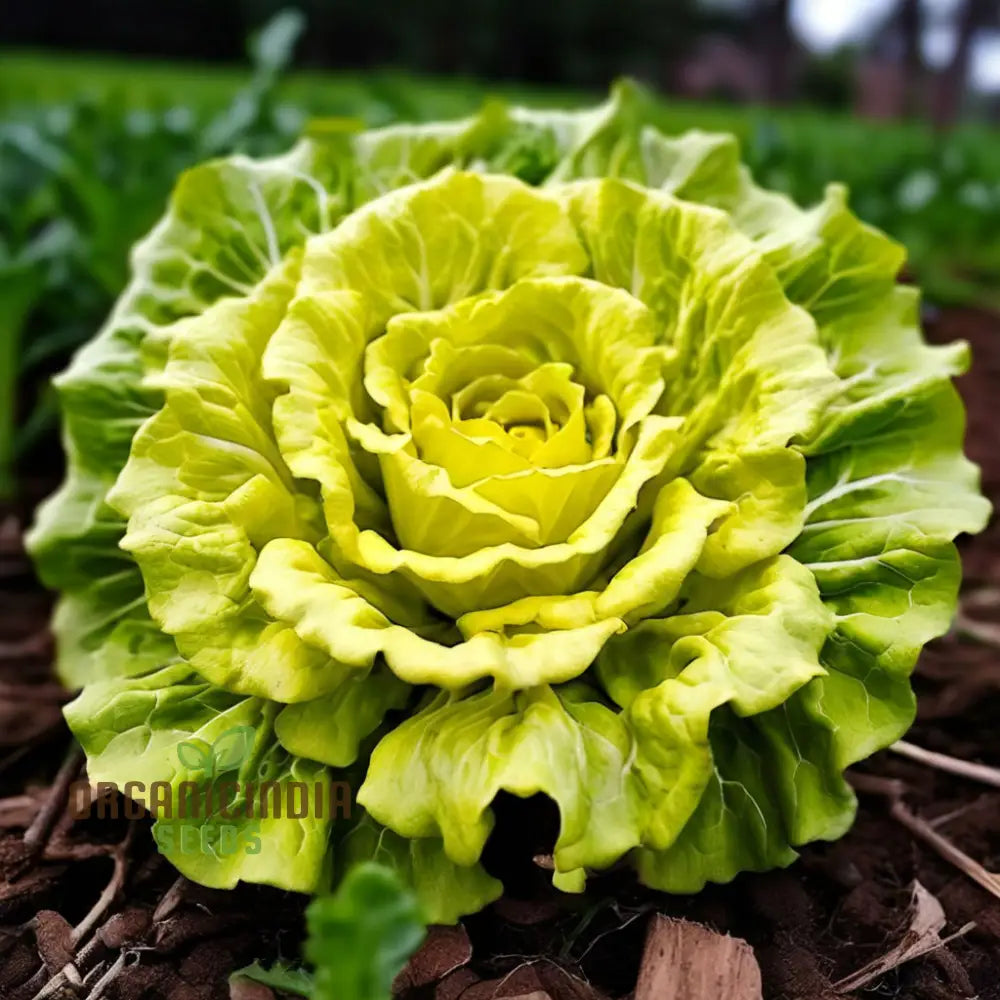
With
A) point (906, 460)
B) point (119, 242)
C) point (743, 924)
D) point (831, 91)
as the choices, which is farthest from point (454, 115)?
point (831, 91)

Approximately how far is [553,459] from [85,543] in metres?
0.76

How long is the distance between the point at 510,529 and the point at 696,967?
563 millimetres

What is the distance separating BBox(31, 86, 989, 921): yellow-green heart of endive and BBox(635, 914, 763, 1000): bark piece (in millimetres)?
67

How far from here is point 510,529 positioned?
128 centimetres

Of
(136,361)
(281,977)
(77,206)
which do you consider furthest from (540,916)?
(77,206)

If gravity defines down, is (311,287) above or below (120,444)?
above

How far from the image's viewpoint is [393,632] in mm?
1175

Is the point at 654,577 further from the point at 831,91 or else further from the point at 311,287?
the point at 831,91

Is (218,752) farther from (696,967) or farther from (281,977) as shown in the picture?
(696,967)

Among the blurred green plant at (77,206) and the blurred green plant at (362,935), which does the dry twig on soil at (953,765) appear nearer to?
the blurred green plant at (362,935)

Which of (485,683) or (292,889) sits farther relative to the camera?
(485,683)

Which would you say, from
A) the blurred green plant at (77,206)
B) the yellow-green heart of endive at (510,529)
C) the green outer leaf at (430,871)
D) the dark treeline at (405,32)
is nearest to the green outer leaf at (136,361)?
the yellow-green heart of endive at (510,529)

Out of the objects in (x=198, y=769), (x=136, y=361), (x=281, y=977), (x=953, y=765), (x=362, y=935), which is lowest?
(x=953, y=765)

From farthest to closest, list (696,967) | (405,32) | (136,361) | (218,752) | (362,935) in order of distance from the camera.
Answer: (405,32) < (136,361) < (218,752) < (696,967) < (362,935)
